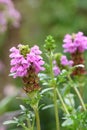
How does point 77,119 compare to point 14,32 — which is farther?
point 14,32

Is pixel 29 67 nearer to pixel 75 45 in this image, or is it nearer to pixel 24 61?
pixel 24 61

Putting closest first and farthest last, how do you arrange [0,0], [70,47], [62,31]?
[70,47], [0,0], [62,31]

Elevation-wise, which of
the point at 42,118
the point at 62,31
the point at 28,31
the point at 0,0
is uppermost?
the point at 28,31

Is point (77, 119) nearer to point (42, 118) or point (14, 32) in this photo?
point (42, 118)

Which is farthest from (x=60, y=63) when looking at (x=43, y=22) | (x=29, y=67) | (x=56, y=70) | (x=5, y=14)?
(x=43, y=22)

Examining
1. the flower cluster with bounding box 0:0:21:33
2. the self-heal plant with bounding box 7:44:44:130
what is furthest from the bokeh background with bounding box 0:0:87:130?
the self-heal plant with bounding box 7:44:44:130

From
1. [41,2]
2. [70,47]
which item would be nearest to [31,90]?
[70,47]

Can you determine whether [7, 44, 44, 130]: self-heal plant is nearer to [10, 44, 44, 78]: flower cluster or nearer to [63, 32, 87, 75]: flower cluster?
[10, 44, 44, 78]: flower cluster

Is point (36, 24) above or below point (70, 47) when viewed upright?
above
